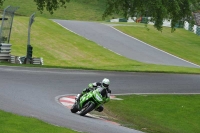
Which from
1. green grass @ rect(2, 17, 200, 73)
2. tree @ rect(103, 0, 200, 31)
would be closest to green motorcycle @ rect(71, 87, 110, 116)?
tree @ rect(103, 0, 200, 31)

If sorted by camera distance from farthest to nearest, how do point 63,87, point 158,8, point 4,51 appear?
1. point 4,51
2. point 158,8
3. point 63,87

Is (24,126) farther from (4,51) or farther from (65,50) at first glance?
(65,50)

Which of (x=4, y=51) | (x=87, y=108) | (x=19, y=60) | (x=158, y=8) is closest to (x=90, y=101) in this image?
(x=87, y=108)

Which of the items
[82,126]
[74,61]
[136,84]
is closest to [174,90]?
[136,84]

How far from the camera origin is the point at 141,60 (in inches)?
1666

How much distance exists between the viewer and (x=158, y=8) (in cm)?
2680

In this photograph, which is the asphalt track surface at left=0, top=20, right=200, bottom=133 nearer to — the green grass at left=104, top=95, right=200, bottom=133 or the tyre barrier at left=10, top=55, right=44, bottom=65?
the green grass at left=104, top=95, right=200, bottom=133

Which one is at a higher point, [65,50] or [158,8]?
[158,8]

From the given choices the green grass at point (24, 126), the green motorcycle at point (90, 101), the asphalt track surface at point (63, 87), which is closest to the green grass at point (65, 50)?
the asphalt track surface at point (63, 87)

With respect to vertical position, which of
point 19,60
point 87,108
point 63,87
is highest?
point 87,108

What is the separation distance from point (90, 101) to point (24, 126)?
13.8ft

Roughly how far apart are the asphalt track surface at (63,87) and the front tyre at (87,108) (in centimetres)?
25

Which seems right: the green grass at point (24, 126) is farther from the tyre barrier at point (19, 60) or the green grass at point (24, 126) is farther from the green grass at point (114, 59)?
the tyre barrier at point (19, 60)

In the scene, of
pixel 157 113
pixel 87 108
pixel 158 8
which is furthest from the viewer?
pixel 158 8
